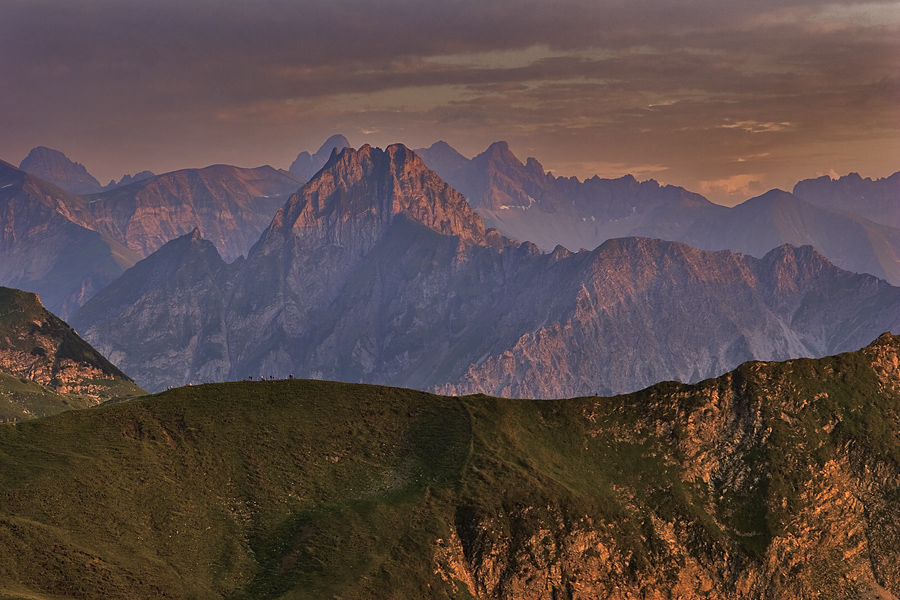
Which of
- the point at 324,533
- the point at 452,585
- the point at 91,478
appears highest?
the point at 91,478

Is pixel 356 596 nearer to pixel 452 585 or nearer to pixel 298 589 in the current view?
pixel 298 589

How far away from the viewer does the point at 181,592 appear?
172 m

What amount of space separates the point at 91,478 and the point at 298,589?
54313 millimetres

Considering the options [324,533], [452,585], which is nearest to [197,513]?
[324,533]

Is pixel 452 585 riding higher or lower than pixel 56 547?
lower

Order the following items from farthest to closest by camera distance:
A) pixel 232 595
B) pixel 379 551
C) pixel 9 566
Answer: pixel 379 551 → pixel 232 595 → pixel 9 566

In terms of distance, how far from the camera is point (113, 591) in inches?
6471

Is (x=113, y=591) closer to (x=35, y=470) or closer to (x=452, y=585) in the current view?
(x=35, y=470)

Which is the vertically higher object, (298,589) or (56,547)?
(56,547)

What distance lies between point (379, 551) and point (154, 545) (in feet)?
152

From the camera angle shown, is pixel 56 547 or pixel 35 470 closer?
pixel 56 547

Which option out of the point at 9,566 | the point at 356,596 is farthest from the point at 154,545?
the point at 356,596

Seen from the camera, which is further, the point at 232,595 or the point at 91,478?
the point at 91,478

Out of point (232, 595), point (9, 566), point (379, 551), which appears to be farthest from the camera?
point (379, 551)
